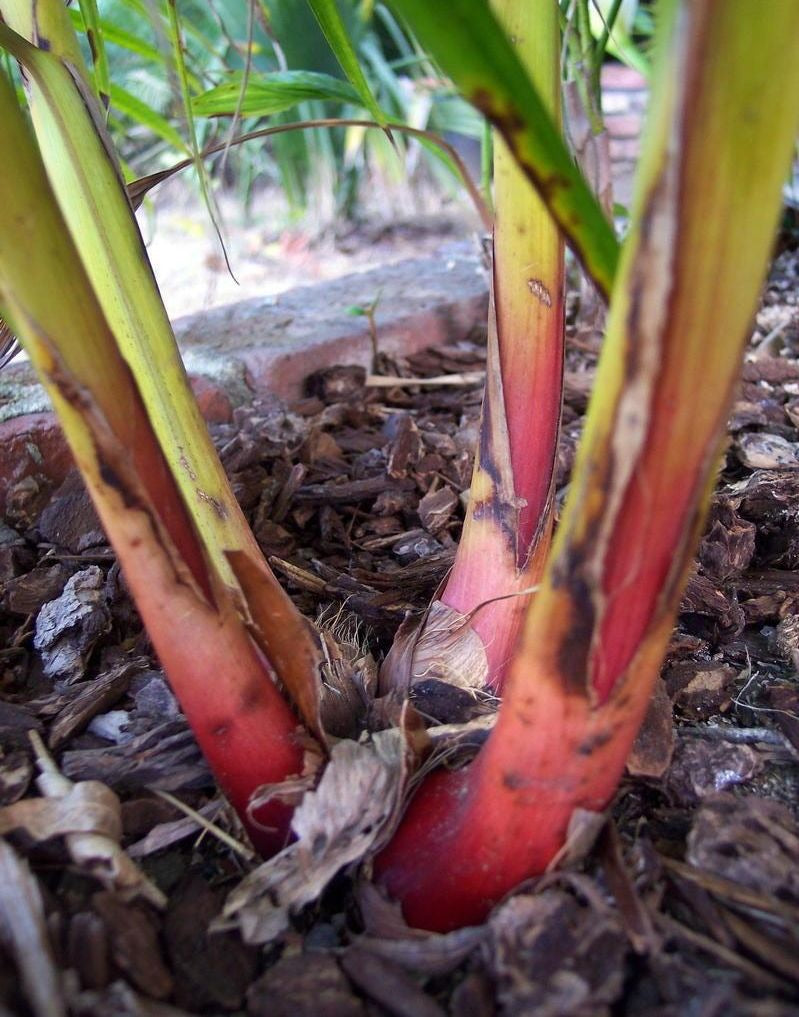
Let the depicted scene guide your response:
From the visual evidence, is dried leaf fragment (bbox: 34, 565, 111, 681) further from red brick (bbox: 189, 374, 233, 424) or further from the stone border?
red brick (bbox: 189, 374, 233, 424)

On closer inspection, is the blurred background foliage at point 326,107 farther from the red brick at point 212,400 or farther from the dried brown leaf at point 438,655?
the dried brown leaf at point 438,655

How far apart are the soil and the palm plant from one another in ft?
0.12

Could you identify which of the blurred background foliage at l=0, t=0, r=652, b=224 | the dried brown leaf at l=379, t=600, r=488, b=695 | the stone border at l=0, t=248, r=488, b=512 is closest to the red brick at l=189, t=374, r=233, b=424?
the stone border at l=0, t=248, r=488, b=512

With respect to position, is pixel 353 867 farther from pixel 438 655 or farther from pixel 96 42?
pixel 96 42

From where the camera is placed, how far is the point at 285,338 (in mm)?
962

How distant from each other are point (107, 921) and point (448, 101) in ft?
7.26

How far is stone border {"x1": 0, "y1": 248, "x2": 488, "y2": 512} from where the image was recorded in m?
0.73

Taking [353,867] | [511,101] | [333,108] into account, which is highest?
[511,101]

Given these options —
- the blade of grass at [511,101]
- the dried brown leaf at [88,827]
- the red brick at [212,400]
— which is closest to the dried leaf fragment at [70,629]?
the dried brown leaf at [88,827]

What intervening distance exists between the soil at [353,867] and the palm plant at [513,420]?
38 mm

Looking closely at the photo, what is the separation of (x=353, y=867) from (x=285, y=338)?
686mm

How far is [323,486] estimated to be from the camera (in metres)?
0.74

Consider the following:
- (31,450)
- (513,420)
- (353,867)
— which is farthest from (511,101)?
(31,450)

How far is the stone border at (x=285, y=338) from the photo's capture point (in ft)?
2.40
